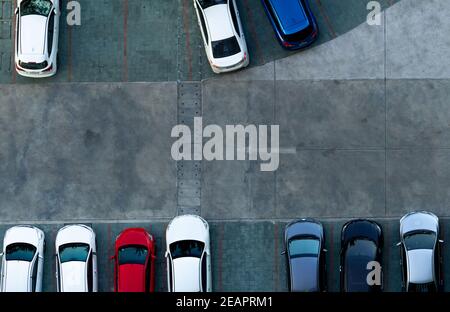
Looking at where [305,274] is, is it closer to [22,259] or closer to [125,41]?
[22,259]

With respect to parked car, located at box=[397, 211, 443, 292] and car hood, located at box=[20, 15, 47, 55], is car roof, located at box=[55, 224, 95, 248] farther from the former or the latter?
parked car, located at box=[397, 211, 443, 292]

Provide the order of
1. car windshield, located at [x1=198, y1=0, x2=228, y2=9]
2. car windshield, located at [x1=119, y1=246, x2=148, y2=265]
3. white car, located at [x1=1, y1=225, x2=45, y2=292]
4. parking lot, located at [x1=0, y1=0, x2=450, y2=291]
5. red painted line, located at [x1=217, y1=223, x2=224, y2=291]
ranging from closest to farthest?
white car, located at [x1=1, y1=225, x2=45, y2=292] < car windshield, located at [x1=119, y1=246, x2=148, y2=265] < car windshield, located at [x1=198, y1=0, x2=228, y2=9] < red painted line, located at [x1=217, y1=223, x2=224, y2=291] < parking lot, located at [x1=0, y1=0, x2=450, y2=291]

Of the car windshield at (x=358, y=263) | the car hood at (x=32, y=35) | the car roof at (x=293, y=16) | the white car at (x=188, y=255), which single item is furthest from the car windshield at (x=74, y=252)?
the car roof at (x=293, y=16)

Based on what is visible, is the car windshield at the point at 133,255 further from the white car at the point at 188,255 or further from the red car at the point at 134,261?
the white car at the point at 188,255

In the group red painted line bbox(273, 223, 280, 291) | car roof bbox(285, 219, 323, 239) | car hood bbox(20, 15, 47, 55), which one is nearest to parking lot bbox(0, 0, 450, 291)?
red painted line bbox(273, 223, 280, 291)

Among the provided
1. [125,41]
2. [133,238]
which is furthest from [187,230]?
[125,41]
